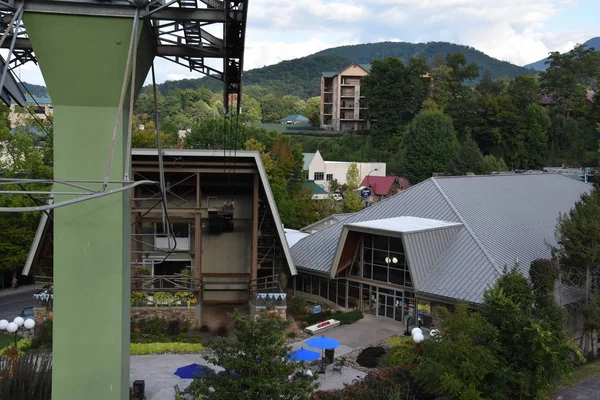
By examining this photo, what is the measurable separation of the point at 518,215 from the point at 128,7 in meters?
26.1

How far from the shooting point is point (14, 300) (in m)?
32.7

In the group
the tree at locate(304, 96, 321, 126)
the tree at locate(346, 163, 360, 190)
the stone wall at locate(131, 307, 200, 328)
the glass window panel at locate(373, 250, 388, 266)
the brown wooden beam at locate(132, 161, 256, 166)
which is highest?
the tree at locate(304, 96, 321, 126)

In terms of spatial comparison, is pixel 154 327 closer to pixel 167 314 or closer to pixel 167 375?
pixel 167 314

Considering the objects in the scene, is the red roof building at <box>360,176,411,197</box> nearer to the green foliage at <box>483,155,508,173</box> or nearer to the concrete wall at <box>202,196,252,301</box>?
the green foliage at <box>483,155,508,173</box>

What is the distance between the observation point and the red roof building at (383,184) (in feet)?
204

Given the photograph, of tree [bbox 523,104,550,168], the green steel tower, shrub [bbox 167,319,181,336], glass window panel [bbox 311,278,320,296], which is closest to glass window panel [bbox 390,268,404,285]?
glass window panel [bbox 311,278,320,296]

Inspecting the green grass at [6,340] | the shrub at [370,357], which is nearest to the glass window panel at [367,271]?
the shrub at [370,357]

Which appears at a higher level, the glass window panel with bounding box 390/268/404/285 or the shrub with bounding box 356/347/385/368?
the glass window panel with bounding box 390/268/404/285

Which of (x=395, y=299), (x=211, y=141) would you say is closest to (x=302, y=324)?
(x=395, y=299)

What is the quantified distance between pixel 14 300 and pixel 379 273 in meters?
18.1

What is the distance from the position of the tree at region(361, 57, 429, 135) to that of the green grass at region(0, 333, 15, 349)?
5779 centimetres

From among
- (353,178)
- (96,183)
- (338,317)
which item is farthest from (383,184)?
(96,183)

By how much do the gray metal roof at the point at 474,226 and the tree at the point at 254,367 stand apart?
12171 mm

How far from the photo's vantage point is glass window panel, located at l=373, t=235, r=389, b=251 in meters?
27.8
